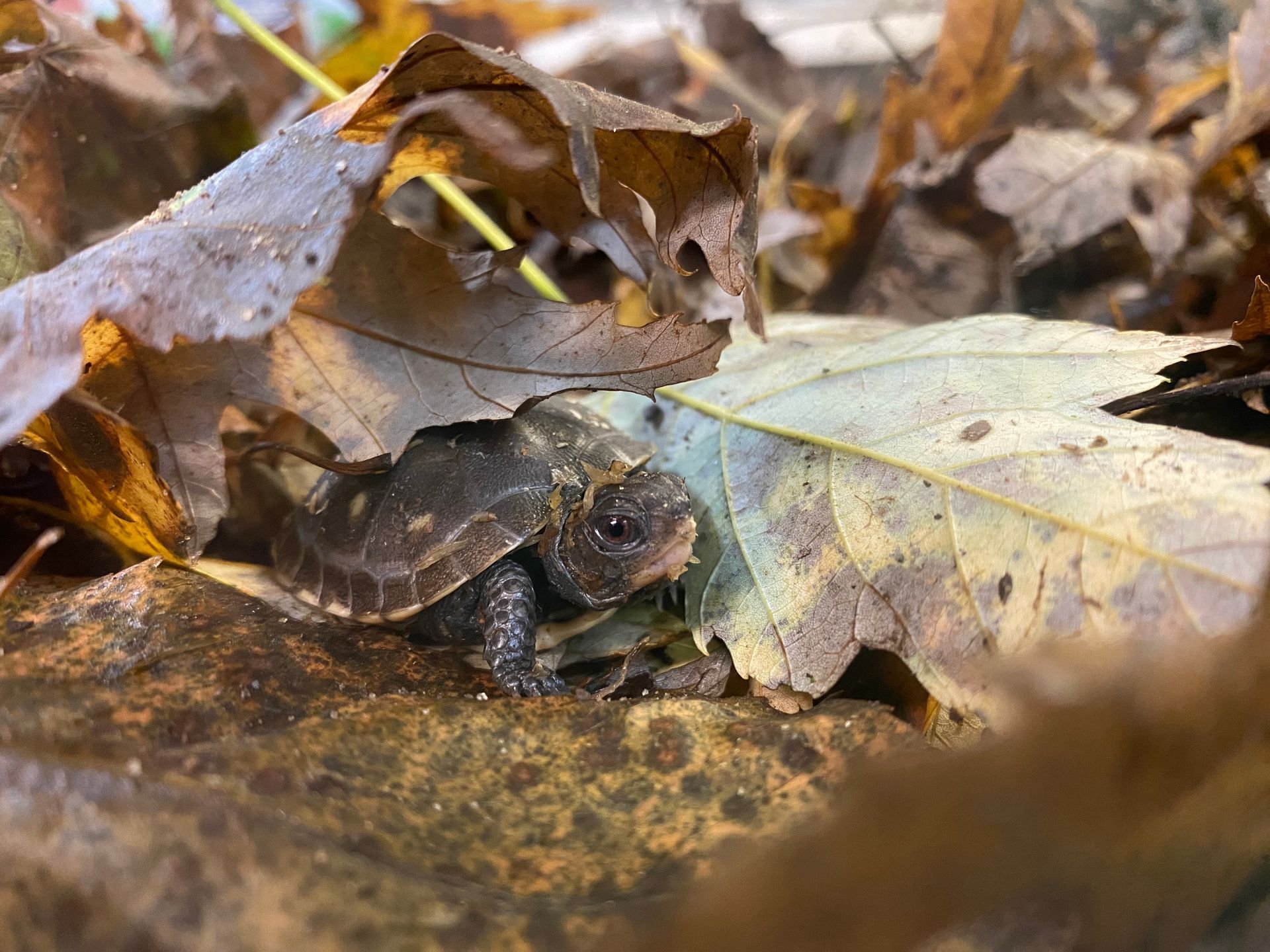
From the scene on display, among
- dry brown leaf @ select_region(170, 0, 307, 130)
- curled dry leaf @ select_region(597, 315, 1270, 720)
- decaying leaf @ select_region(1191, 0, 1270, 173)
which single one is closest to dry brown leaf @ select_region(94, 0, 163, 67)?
dry brown leaf @ select_region(170, 0, 307, 130)

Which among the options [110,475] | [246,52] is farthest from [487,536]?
[246,52]

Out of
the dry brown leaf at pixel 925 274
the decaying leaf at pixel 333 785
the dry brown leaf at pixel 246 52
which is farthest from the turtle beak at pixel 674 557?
the dry brown leaf at pixel 246 52

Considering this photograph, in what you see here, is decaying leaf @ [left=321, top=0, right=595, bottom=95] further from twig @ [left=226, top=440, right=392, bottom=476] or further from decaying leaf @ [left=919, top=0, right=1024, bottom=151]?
twig @ [left=226, top=440, right=392, bottom=476]

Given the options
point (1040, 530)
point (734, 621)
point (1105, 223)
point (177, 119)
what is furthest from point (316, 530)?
point (1105, 223)

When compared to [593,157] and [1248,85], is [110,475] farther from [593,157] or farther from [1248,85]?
[1248,85]

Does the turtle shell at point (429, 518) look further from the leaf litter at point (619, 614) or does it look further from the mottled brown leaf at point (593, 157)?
the mottled brown leaf at point (593, 157)

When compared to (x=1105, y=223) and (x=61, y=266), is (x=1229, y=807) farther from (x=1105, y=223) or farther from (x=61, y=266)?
(x=1105, y=223)
